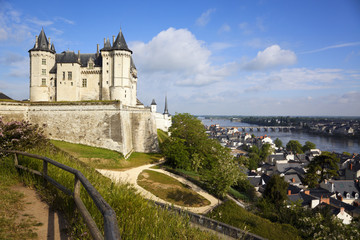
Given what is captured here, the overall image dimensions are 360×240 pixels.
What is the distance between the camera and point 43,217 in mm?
3703

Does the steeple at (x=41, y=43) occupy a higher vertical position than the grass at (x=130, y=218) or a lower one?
higher

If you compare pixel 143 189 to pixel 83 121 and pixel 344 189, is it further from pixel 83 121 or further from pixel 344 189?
pixel 344 189

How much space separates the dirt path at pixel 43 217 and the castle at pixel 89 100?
68.7ft

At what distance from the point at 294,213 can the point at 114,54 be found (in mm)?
29906

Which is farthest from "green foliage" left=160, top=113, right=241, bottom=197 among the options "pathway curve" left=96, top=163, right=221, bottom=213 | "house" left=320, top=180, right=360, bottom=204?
"house" left=320, top=180, right=360, bottom=204

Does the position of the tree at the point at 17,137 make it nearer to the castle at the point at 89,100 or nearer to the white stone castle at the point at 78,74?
the castle at the point at 89,100

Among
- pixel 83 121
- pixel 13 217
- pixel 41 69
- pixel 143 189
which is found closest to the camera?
pixel 13 217

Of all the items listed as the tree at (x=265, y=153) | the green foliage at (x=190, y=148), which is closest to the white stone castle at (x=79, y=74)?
the green foliage at (x=190, y=148)

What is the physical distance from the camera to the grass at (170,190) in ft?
54.5

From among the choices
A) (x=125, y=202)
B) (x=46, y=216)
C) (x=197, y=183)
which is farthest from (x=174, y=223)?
(x=197, y=183)

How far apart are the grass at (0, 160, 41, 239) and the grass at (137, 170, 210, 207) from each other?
1250cm

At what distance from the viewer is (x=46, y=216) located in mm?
3738

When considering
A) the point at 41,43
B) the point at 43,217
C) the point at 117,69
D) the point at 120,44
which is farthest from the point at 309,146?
the point at 43,217

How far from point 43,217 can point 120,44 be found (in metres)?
32.0
